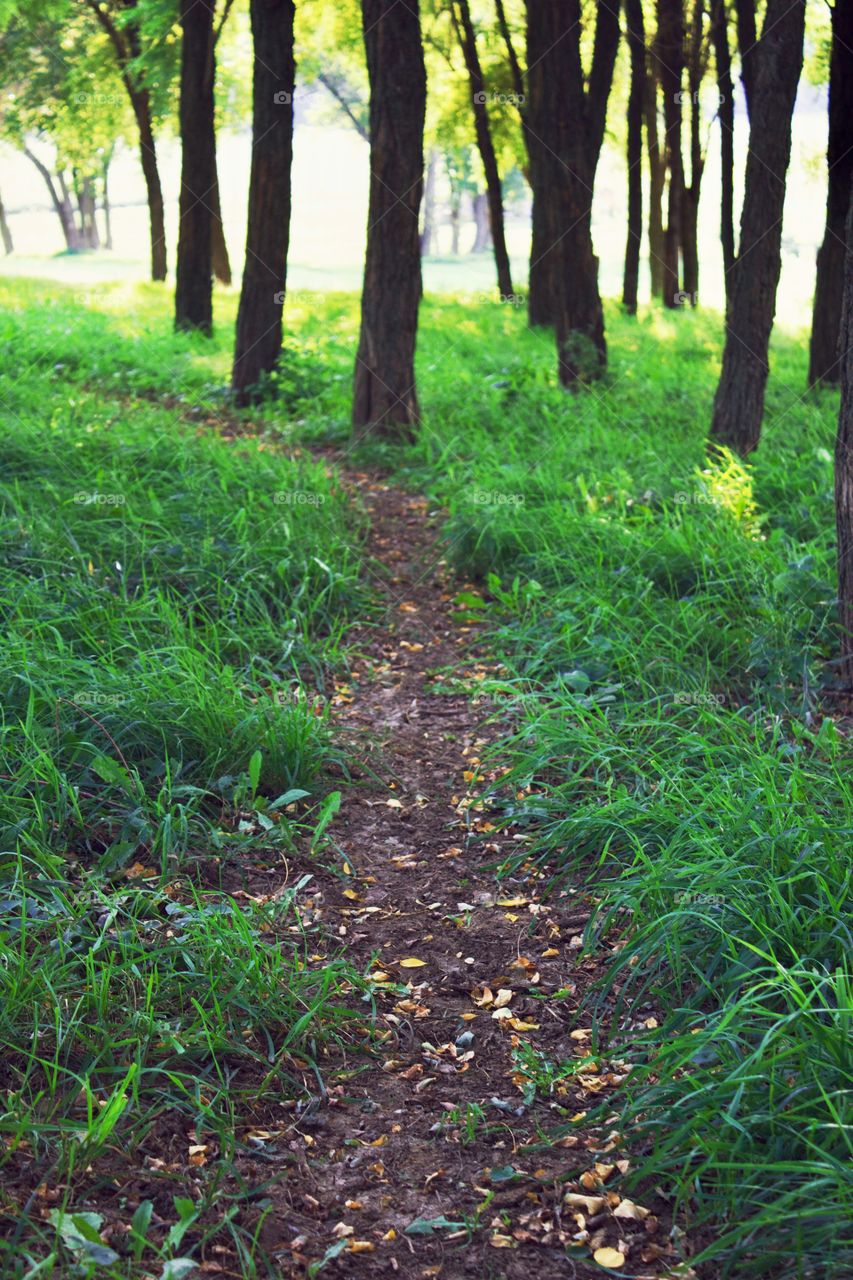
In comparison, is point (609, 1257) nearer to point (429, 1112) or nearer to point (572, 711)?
point (429, 1112)

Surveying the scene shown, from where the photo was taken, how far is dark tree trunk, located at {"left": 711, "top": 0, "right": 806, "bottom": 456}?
730 centimetres

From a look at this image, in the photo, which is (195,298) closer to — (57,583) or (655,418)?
(655,418)

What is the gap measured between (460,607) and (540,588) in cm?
60

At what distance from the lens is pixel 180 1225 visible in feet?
7.73

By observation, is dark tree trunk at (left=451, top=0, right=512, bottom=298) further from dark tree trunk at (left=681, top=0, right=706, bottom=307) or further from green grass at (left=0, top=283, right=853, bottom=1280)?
green grass at (left=0, top=283, right=853, bottom=1280)

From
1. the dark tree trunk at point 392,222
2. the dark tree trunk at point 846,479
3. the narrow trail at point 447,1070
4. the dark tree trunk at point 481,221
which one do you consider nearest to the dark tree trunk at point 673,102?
the dark tree trunk at point 392,222

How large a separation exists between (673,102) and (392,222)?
10.2 metres

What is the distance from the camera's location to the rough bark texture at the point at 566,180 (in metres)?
10.6

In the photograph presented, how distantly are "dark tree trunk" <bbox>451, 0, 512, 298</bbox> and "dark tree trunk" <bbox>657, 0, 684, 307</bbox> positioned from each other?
255 cm

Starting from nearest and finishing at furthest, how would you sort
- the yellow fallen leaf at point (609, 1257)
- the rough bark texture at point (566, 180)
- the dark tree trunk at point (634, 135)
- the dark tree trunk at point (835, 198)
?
the yellow fallen leaf at point (609, 1257), the dark tree trunk at point (835, 198), the rough bark texture at point (566, 180), the dark tree trunk at point (634, 135)

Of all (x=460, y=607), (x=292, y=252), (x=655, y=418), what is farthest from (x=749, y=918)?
(x=292, y=252)

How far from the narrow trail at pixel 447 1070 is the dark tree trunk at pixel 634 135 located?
12038mm

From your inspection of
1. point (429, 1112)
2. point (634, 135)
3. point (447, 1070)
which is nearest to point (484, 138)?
point (634, 135)

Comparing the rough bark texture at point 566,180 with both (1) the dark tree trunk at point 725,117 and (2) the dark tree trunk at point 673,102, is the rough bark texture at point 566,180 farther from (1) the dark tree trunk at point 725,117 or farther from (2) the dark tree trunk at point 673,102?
(2) the dark tree trunk at point 673,102
